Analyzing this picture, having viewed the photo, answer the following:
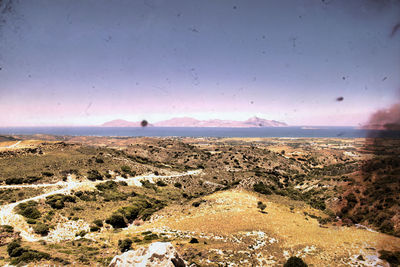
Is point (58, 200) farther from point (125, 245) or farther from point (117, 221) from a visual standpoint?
point (125, 245)

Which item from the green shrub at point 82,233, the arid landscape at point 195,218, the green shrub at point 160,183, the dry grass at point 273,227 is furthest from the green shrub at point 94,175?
the dry grass at point 273,227

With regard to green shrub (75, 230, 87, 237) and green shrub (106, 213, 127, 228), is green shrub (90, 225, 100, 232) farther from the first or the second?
green shrub (106, 213, 127, 228)

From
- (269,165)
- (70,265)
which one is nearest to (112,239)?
(70,265)

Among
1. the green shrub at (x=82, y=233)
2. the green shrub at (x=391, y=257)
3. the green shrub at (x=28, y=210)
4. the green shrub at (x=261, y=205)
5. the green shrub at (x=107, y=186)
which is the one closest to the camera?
the green shrub at (x=391, y=257)

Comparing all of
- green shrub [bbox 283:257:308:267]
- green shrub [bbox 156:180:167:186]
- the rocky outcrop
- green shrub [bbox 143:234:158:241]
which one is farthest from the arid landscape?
the rocky outcrop

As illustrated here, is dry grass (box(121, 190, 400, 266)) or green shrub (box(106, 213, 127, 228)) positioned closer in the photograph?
dry grass (box(121, 190, 400, 266))

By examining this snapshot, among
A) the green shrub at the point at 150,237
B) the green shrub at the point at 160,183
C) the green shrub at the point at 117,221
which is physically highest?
the green shrub at the point at 150,237

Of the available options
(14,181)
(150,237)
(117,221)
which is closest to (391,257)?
(150,237)

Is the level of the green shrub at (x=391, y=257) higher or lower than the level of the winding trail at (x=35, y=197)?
higher

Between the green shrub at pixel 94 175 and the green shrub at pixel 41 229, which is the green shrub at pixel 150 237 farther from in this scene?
the green shrub at pixel 94 175
